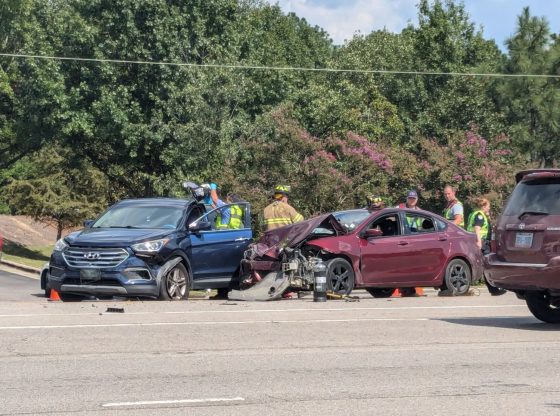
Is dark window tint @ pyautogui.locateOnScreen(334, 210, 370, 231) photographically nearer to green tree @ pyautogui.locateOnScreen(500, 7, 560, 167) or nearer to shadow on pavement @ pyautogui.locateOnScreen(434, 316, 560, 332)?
shadow on pavement @ pyautogui.locateOnScreen(434, 316, 560, 332)

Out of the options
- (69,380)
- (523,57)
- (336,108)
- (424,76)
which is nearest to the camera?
(69,380)

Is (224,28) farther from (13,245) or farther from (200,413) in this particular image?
(200,413)

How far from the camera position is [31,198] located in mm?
51469

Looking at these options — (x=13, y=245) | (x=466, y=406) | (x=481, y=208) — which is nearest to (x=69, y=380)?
(x=466, y=406)

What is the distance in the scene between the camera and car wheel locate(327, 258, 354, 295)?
57.8 feet

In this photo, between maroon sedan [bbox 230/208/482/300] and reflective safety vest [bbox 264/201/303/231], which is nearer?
maroon sedan [bbox 230/208/482/300]

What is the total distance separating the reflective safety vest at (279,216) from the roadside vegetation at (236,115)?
36.8 feet

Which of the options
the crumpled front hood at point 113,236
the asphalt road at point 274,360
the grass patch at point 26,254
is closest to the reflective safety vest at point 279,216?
the crumpled front hood at point 113,236

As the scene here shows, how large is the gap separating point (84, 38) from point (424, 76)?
17729 millimetres

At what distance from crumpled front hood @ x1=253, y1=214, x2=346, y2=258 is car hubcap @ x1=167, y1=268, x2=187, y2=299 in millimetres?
1331

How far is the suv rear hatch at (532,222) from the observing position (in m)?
12.6

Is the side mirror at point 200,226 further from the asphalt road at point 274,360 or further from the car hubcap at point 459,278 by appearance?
the car hubcap at point 459,278

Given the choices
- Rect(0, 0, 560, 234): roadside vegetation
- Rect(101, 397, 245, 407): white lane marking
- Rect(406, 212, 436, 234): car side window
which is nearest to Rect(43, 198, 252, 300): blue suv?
Rect(406, 212, 436, 234): car side window

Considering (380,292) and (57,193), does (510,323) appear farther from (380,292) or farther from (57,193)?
(57,193)
